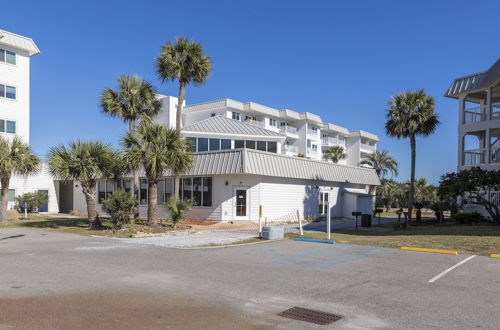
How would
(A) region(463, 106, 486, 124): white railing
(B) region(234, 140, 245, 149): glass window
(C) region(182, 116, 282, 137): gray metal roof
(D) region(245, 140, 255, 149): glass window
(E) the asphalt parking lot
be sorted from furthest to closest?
(D) region(245, 140, 255, 149): glass window, (B) region(234, 140, 245, 149): glass window, (C) region(182, 116, 282, 137): gray metal roof, (A) region(463, 106, 486, 124): white railing, (E) the asphalt parking lot

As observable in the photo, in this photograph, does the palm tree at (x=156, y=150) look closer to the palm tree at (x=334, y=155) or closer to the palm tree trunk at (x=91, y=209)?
the palm tree trunk at (x=91, y=209)

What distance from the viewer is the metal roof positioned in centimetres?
3444

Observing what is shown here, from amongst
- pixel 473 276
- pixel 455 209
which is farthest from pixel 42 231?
pixel 455 209

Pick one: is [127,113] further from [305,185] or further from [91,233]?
[305,185]

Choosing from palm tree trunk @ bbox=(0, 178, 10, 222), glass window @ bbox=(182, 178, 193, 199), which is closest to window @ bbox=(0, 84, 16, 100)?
palm tree trunk @ bbox=(0, 178, 10, 222)

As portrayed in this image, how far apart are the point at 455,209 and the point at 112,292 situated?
27755 millimetres

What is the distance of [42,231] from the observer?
19.7 meters

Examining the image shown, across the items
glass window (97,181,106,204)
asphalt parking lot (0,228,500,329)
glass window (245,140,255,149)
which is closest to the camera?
asphalt parking lot (0,228,500,329)

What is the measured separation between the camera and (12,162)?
→ 76.9 feet

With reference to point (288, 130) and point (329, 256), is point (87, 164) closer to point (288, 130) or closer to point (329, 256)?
point (329, 256)

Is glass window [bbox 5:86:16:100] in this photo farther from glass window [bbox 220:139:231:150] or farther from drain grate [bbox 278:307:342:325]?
drain grate [bbox 278:307:342:325]

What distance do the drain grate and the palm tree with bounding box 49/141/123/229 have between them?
15.6 meters

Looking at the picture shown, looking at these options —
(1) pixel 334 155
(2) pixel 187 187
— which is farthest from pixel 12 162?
(1) pixel 334 155

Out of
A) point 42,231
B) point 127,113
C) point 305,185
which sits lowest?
point 42,231
